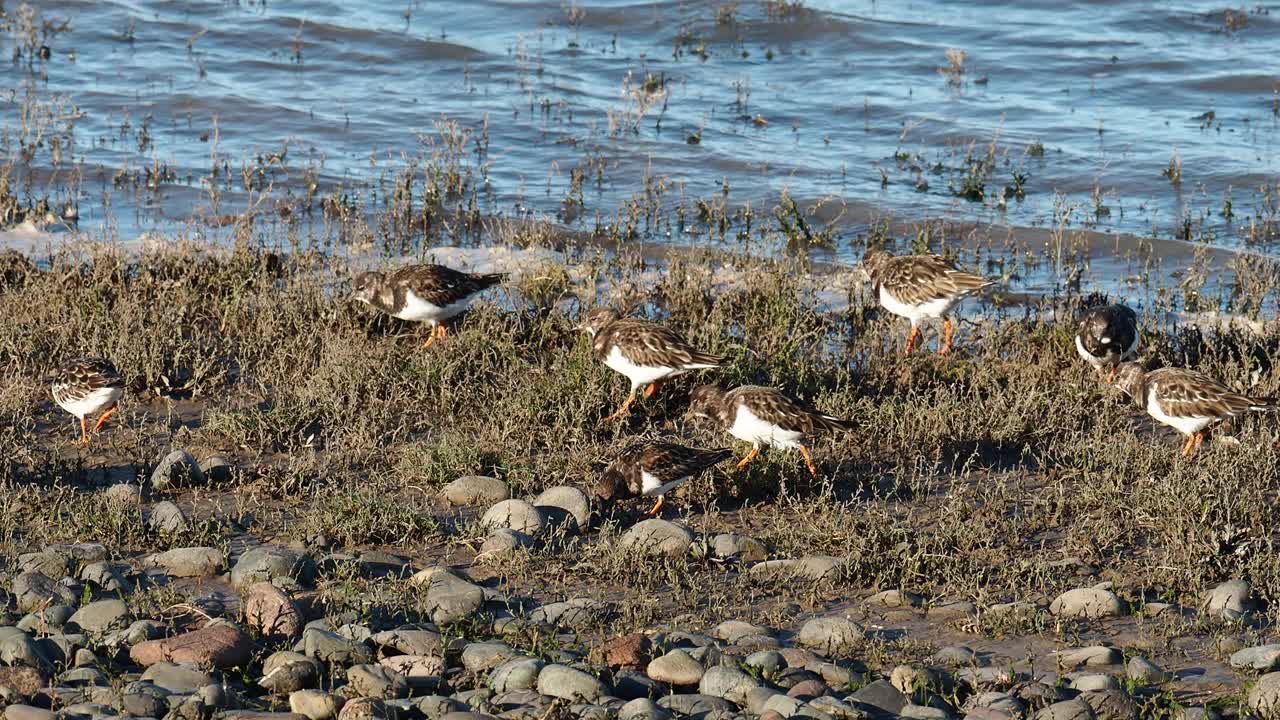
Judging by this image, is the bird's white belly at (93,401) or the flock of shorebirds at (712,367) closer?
the flock of shorebirds at (712,367)

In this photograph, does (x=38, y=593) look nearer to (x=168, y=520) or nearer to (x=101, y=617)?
(x=101, y=617)

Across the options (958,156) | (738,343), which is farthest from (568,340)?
(958,156)

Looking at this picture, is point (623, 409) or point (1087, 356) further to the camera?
point (1087, 356)

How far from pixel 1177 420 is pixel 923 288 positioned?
233cm

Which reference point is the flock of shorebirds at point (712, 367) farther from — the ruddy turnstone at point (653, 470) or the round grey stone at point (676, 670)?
the round grey stone at point (676, 670)

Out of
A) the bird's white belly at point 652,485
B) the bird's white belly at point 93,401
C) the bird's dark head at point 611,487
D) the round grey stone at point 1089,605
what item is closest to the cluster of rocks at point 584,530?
the bird's dark head at point 611,487

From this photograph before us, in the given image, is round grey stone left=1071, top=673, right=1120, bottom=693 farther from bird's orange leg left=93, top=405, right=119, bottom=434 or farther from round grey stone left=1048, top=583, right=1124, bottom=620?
bird's orange leg left=93, top=405, right=119, bottom=434

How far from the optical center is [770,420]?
8953 millimetres

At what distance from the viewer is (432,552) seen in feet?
26.7

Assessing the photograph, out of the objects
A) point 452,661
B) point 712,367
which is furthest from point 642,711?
point 712,367

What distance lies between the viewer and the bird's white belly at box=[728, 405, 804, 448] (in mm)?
8977

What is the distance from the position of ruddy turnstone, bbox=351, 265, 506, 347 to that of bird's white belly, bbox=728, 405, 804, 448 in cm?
298

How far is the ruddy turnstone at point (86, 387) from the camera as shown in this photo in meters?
9.34

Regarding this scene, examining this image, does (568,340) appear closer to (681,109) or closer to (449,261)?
(449,261)
